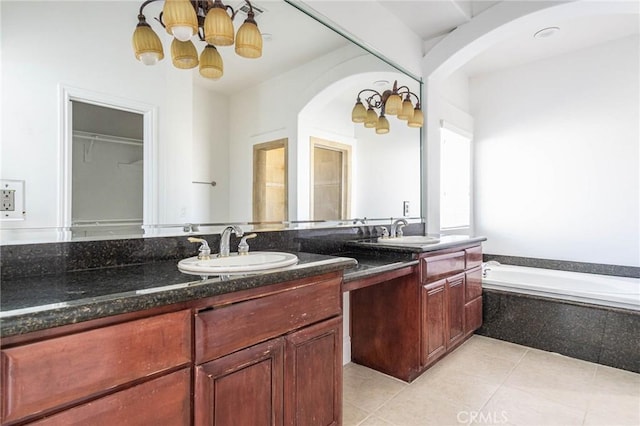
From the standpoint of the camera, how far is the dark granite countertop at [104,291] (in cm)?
71

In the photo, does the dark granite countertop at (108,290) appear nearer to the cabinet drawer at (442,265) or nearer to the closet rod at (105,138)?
the closet rod at (105,138)

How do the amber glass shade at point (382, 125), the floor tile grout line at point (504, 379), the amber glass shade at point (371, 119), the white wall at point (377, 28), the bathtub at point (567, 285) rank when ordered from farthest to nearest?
1. the amber glass shade at point (382, 125)
2. the amber glass shade at point (371, 119)
3. the bathtub at point (567, 285)
4. the white wall at point (377, 28)
5. the floor tile grout line at point (504, 379)

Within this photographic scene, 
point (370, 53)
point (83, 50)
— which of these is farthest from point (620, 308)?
point (83, 50)

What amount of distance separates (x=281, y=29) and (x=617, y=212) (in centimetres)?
339

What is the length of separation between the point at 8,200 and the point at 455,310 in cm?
250

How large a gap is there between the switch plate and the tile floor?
168 centimetres

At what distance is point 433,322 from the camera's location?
7.13 feet

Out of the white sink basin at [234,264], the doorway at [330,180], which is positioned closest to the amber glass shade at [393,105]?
the doorway at [330,180]

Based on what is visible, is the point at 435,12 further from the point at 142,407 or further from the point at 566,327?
the point at 142,407

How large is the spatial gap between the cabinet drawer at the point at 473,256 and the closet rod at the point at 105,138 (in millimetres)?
2260

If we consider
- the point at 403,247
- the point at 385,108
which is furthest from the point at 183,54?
the point at 385,108

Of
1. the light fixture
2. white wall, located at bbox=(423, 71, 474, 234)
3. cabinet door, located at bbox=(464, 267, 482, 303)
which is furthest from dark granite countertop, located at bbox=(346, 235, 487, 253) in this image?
the light fixture

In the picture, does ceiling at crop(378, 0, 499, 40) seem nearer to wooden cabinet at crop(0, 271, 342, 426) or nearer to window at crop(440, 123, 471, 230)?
window at crop(440, 123, 471, 230)

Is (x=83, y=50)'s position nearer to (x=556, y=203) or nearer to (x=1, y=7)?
(x=1, y=7)
